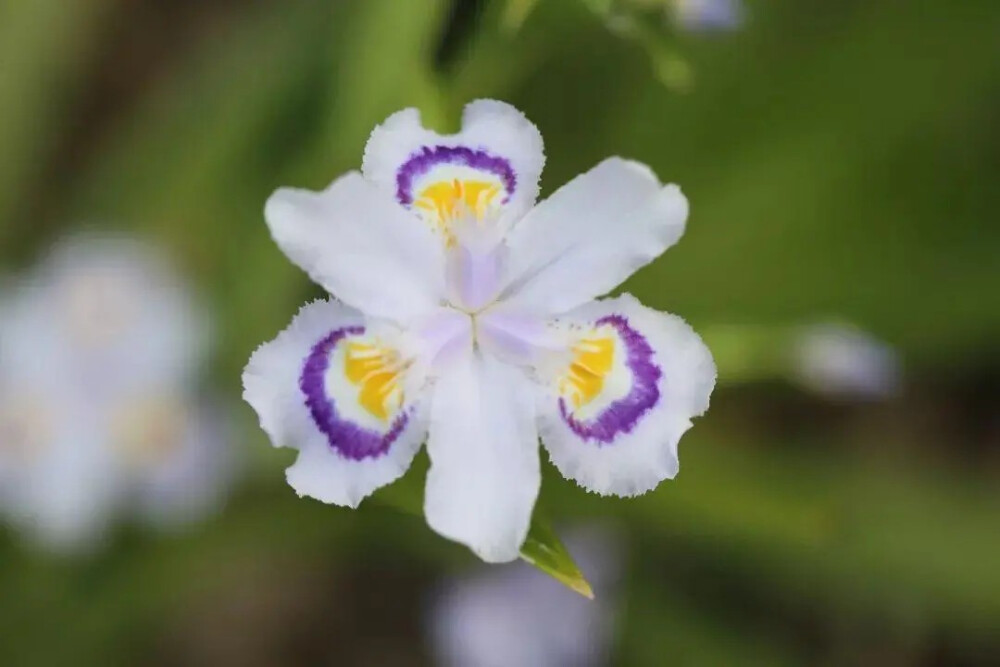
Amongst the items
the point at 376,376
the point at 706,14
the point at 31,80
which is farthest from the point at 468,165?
the point at 31,80

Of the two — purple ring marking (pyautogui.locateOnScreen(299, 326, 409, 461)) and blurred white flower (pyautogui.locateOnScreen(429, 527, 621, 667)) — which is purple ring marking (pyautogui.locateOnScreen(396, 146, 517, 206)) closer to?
purple ring marking (pyautogui.locateOnScreen(299, 326, 409, 461))

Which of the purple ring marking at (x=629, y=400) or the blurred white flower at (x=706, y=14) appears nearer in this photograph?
the purple ring marking at (x=629, y=400)

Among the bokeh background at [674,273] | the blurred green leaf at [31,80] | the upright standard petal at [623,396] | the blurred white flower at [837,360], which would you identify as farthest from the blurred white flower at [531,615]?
the upright standard petal at [623,396]

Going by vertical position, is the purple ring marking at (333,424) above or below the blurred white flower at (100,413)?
above

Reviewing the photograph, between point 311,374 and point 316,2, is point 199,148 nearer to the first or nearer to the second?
point 316,2

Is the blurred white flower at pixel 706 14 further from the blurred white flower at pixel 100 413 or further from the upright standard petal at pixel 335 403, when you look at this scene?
the blurred white flower at pixel 100 413

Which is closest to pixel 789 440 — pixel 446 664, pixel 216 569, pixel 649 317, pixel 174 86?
pixel 446 664
